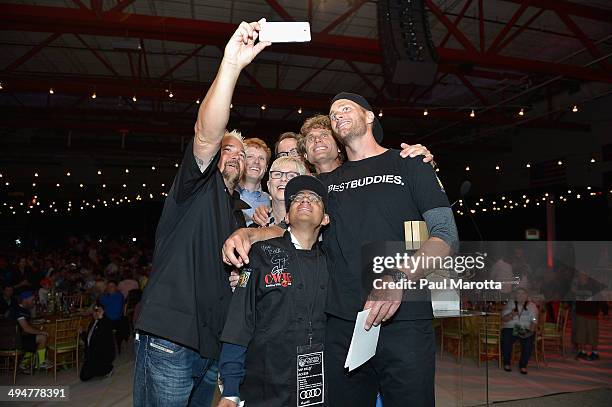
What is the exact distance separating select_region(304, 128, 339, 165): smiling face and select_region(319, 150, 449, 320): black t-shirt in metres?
0.60

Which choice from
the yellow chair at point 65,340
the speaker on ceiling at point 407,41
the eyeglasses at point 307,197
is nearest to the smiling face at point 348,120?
the eyeglasses at point 307,197

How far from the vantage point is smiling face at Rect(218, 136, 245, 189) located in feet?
7.55

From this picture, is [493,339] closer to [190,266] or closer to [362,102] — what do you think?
[362,102]

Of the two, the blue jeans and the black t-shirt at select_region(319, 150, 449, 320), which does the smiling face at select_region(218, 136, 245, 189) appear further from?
the blue jeans

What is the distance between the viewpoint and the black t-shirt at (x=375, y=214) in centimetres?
199

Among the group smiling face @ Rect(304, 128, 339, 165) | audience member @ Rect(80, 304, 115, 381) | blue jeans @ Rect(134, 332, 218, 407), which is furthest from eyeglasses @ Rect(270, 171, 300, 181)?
audience member @ Rect(80, 304, 115, 381)

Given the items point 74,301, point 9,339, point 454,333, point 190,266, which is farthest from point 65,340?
point 190,266

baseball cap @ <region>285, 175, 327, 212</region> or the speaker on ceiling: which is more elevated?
the speaker on ceiling

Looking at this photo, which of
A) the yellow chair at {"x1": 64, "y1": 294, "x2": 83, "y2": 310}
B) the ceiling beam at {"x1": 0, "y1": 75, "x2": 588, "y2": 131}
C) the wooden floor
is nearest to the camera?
the wooden floor

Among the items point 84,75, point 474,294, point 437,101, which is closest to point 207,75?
point 84,75

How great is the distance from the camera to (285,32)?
1.65 metres

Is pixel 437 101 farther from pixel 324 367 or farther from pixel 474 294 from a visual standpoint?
pixel 324 367

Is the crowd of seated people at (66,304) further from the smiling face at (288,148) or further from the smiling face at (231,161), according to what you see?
the smiling face at (231,161)

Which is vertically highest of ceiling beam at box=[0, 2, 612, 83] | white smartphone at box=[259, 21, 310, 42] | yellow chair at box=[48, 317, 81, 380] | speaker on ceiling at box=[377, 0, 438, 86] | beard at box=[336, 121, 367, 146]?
ceiling beam at box=[0, 2, 612, 83]
